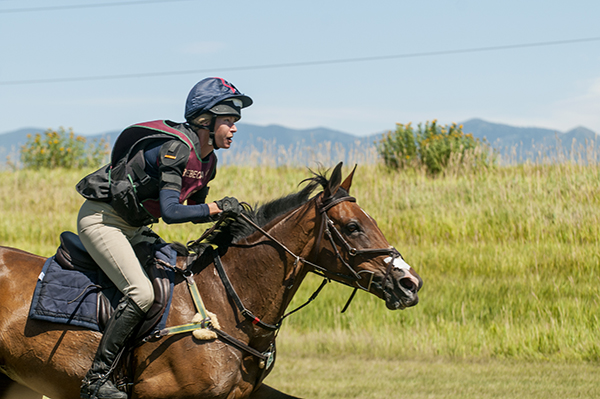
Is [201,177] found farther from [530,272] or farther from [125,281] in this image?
[530,272]

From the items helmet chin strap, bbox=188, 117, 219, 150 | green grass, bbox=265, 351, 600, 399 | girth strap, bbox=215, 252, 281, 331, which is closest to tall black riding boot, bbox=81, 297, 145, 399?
girth strap, bbox=215, 252, 281, 331

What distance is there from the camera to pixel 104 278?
418cm

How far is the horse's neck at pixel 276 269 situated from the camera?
4.09 m

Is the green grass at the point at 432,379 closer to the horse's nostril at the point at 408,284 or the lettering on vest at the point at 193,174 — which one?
the horse's nostril at the point at 408,284

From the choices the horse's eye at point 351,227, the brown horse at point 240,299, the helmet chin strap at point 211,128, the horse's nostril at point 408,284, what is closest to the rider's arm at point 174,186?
the helmet chin strap at point 211,128

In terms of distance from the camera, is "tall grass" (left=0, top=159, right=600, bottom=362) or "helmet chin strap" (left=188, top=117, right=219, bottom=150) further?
"tall grass" (left=0, top=159, right=600, bottom=362)

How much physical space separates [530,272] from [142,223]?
848cm

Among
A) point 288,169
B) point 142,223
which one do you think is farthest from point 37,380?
point 288,169

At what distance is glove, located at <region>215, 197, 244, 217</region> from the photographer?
13.0ft

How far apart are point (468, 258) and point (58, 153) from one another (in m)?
16.6

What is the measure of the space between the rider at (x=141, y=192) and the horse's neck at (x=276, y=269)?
0.42 m

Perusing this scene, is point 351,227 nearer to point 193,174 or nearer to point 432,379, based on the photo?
point 193,174

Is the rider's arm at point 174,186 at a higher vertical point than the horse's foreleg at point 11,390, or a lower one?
higher

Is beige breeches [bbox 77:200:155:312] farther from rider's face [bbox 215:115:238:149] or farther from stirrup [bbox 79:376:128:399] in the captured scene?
rider's face [bbox 215:115:238:149]
